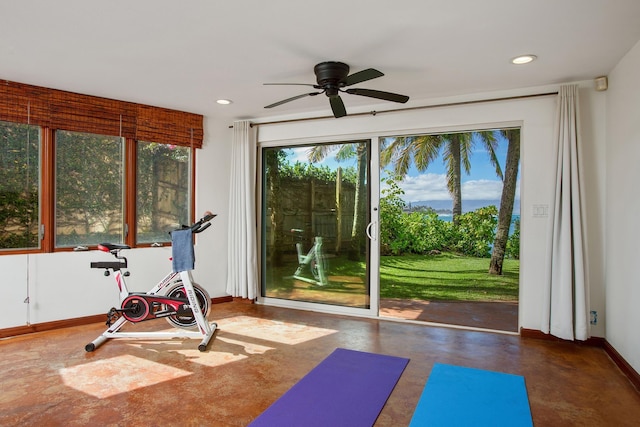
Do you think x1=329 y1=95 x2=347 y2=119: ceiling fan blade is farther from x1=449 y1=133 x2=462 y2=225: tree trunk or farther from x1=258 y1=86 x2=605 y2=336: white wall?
x1=449 y1=133 x2=462 y2=225: tree trunk

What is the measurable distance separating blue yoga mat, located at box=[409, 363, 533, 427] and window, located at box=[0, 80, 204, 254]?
3627 millimetres

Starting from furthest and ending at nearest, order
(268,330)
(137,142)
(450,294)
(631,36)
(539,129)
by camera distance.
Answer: (450,294)
(137,142)
(268,330)
(539,129)
(631,36)

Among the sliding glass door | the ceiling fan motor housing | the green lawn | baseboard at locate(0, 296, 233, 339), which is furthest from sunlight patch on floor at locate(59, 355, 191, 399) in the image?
the green lawn

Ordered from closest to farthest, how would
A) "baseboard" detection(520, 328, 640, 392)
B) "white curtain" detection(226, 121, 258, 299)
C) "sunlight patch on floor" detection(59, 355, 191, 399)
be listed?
"sunlight patch on floor" detection(59, 355, 191, 399)
"baseboard" detection(520, 328, 640, 392)
"white curtain" detection(226, 121, 258, 299)

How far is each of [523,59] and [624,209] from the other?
1444 millimetres

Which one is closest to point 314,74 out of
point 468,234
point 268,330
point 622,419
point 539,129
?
point 539,129

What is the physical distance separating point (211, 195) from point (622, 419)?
459cm

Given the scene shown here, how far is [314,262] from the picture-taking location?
511 cm

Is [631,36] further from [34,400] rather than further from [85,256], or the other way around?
[85,256]

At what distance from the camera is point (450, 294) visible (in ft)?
22.1

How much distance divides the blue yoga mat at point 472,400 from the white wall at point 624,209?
38.6 inches

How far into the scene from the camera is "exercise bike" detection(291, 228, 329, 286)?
5.05 metres

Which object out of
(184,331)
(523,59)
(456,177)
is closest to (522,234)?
(523,59)

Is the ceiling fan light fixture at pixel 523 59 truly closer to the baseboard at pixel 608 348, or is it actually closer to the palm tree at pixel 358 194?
the palm tree at pixel 358 194
